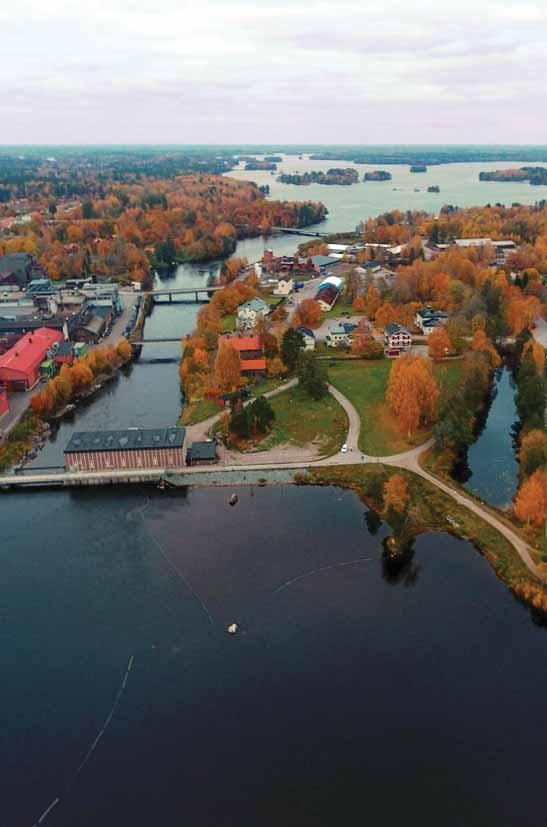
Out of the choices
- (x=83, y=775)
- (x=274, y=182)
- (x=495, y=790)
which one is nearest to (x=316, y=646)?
(x=495, y=790)

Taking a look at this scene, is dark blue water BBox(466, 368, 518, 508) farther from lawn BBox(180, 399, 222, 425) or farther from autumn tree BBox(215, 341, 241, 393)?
autumn tree BBox(215, 341, 241, 393)

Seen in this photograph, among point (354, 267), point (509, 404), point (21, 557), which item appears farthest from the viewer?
point (354, 267)

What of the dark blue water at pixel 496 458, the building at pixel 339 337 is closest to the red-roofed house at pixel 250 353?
the building at pixel 339 337

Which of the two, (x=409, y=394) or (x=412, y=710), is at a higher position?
(x=409, y=394)

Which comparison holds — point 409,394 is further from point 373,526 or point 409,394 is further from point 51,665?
point 51,665

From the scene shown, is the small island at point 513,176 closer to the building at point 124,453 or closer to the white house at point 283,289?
the white house at point 283,289

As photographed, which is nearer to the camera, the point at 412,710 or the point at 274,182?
the point at 412,710

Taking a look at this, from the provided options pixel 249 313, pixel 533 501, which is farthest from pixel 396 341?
pixel 533 501

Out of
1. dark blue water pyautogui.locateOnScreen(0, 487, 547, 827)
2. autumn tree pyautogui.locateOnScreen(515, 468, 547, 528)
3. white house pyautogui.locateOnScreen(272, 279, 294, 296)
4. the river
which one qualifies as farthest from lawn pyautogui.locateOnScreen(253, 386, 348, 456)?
white house pyautogui.locateOnScreen(272, 279, 294, 296)
